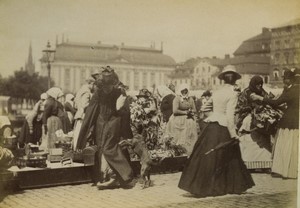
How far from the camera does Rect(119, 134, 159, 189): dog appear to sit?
535cm

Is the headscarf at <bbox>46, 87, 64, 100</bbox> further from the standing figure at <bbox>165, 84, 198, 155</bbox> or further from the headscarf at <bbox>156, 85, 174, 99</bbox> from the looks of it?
the standing figure at <bbox>165, 84, 198, 155</bbox>

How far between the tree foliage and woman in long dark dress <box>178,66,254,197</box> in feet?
6.07

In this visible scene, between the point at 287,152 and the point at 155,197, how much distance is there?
1.78 metres

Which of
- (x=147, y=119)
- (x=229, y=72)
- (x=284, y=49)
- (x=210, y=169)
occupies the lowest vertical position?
(x=210, y=169)

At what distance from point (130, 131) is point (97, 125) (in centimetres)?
36

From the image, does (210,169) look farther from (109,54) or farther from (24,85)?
(24,85)

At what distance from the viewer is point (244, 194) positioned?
19.1 ft

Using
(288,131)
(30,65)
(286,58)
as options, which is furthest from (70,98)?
(288,131)

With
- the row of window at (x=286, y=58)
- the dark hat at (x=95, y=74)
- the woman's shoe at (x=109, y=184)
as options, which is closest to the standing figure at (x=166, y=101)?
the dark hat at (x=95, y=74)

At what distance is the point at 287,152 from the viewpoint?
614 centimetres

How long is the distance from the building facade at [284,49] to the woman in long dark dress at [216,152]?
0.60m

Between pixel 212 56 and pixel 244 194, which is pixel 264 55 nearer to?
pixel 212 56

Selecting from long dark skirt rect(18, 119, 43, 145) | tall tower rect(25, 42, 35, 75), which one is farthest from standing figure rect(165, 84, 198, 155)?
tall tower rect(25, 42, 35, 75)

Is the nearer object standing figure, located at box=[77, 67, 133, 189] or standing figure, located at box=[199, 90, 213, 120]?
standing figure, located at box=[77, 67, 133, 189]
